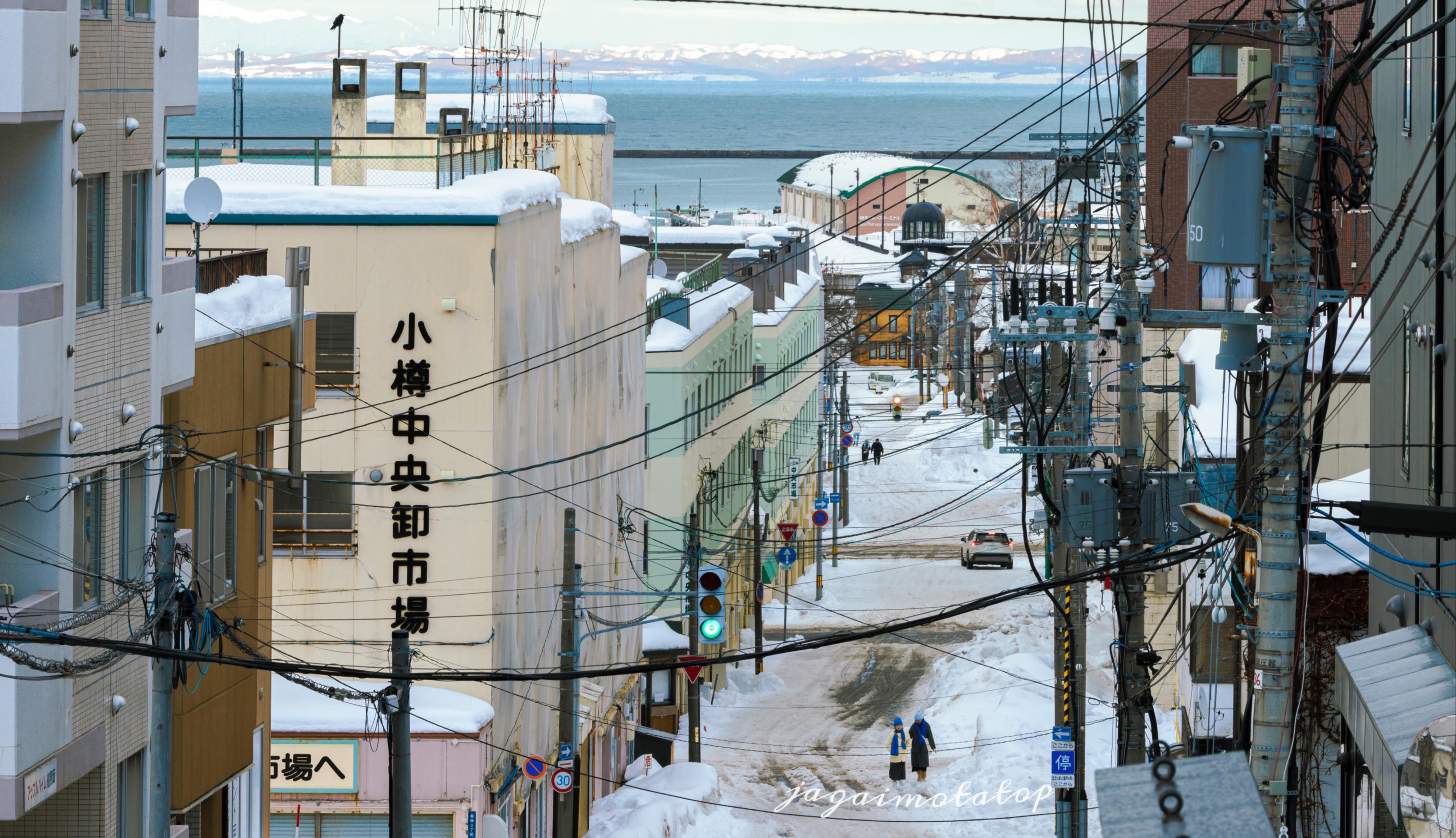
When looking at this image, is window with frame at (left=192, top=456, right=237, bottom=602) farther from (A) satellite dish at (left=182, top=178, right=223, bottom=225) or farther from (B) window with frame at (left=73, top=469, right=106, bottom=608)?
(A) satellite dish at (left=182, top=178, right=223, bottom=225)

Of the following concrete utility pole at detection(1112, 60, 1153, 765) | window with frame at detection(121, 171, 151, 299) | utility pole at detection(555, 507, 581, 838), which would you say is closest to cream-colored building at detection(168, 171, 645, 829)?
utility pole at detection(555, 507, 581, 838)

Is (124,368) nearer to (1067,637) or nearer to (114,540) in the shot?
(114,540)

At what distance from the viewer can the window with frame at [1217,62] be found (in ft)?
151

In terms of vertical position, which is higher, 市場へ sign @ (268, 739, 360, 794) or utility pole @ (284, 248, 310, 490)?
utility pole @ (284, 248, 310, 490)

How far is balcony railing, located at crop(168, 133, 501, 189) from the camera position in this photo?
26641mm

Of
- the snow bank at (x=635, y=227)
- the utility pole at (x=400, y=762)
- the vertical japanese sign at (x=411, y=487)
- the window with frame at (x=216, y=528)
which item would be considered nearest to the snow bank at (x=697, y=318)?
the snow bank at (x=635, y=227)

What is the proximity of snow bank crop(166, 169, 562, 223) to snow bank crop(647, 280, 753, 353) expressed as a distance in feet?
44.5

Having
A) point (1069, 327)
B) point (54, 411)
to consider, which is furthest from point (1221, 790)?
point (1069, 327)

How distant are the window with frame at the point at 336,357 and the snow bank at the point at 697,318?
14481mm

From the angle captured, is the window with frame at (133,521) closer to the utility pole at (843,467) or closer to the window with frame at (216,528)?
the window with frame at (216,528)

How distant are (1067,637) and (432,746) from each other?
8584 mm

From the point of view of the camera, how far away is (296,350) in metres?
19.9

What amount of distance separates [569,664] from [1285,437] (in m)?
14.3

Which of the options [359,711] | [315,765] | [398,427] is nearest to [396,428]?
[398,427]
